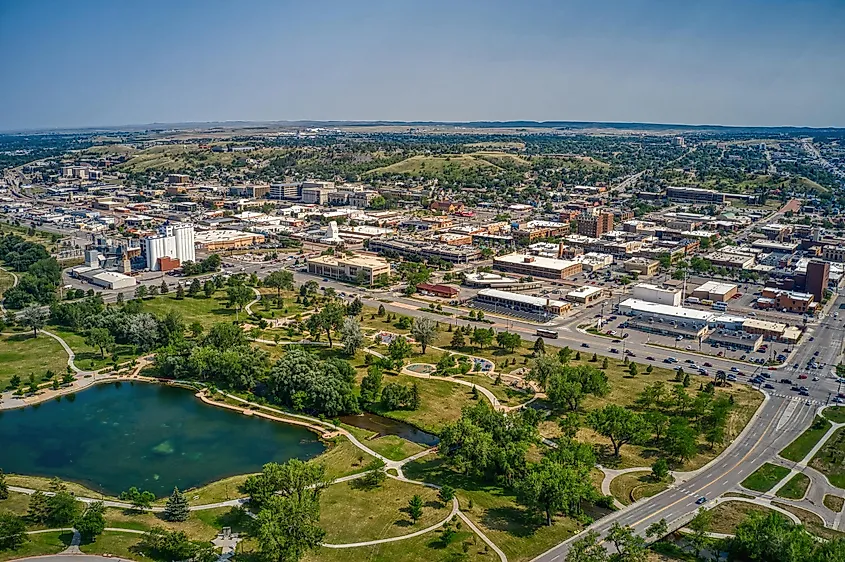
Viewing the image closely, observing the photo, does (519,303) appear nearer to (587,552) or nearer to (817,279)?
(817,279)

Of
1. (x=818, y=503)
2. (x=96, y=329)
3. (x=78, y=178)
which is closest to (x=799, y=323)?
(x=818, y=503)

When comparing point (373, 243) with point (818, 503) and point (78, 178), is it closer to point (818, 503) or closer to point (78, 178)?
point (818, 503)

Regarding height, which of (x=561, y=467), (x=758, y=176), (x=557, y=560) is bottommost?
(x=557, y=560)

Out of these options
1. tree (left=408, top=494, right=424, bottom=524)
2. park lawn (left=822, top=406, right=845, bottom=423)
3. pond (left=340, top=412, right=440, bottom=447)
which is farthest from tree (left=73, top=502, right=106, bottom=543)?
park lawn (left=822, top=406, right=845, bottom=423)

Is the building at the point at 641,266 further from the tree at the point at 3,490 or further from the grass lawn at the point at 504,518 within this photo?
the tree at the point at 3,490

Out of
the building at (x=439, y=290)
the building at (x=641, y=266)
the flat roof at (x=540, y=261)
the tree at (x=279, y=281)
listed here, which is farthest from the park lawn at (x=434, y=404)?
the building at (x=641, y=266)

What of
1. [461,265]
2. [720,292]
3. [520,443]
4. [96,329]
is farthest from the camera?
[461,265]
